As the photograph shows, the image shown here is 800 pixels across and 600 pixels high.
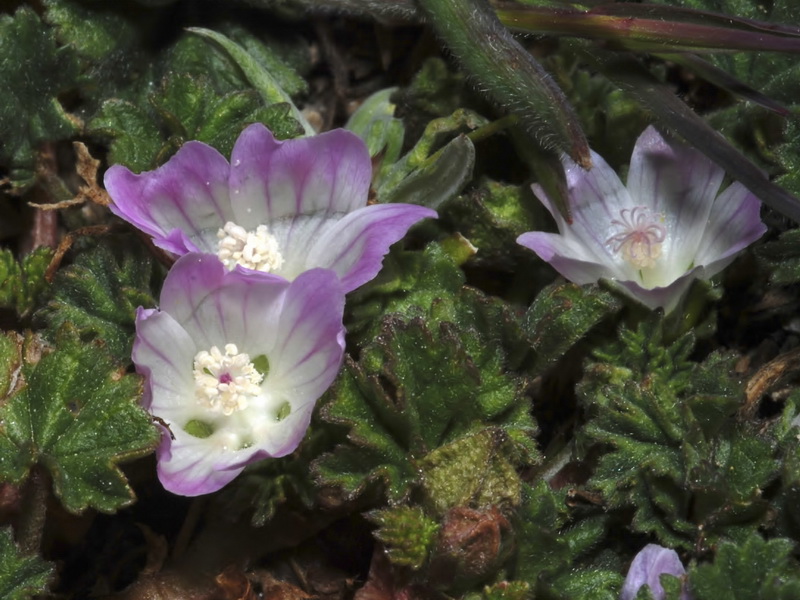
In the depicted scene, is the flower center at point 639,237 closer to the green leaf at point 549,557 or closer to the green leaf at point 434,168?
the green leaf at point 434,168

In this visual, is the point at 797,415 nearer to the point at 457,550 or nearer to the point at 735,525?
the point at 735,525

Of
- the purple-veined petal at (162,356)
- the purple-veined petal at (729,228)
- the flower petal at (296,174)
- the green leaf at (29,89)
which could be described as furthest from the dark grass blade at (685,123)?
the green leaf at (29,89)

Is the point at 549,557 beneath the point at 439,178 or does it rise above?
beneath

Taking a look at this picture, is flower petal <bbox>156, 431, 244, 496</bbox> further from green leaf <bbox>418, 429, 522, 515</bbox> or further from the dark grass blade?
the dark grass blade

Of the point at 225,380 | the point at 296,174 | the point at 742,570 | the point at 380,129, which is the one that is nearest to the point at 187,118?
the point at 296,174

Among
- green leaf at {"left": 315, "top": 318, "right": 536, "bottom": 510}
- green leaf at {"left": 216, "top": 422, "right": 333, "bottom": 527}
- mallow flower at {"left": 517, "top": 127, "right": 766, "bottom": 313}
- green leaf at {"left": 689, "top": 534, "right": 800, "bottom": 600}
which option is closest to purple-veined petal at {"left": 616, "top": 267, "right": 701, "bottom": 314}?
mallow flower at {"left": 517, "top": 127, "right": 766, "bottom": 313}

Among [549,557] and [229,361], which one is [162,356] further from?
[549,557]
